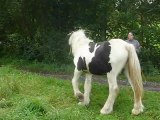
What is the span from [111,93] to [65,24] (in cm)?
891

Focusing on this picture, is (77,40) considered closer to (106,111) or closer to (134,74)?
(134,74)

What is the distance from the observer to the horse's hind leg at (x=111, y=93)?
8891mm

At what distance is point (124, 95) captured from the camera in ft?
33.9

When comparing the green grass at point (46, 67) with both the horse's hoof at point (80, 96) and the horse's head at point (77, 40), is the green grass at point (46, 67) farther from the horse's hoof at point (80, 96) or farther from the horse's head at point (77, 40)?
the horse's hoof at point (80, 96)

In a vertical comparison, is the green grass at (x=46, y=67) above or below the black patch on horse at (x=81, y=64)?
below

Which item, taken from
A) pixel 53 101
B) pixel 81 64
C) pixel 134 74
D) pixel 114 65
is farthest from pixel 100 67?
pixel 53 101

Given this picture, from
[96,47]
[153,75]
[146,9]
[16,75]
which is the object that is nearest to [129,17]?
[146,9]

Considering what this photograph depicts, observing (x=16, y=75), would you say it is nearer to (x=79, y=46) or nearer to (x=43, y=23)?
(x=79, y=46)

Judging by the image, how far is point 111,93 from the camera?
8.92 metres

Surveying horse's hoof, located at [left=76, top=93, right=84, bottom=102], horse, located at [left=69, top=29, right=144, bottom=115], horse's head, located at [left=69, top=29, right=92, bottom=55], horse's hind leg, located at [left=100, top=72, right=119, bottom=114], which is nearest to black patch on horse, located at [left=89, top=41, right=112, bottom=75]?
horse, located at [left=69, top=29, right=144, bottom=115]

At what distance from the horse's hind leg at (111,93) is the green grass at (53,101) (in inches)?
6.6

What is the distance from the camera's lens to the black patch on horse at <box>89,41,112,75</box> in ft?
29.2

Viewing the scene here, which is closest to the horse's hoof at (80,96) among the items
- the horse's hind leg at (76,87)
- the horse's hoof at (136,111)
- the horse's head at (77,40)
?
the horse's hind leg at (76,87)

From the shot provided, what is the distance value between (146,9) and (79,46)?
6.63m
